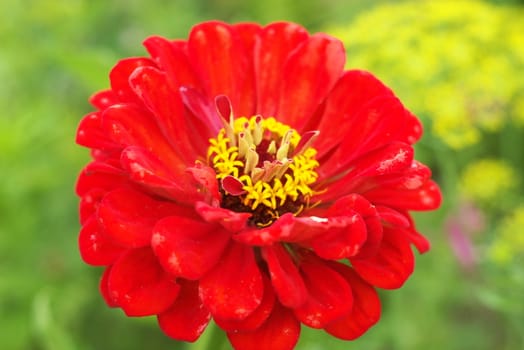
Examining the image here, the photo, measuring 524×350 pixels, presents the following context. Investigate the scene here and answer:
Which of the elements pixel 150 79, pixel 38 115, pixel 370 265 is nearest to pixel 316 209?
pixel 370 265

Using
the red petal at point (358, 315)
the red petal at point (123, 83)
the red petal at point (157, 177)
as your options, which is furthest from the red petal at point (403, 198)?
the red petal at point (123, 83)

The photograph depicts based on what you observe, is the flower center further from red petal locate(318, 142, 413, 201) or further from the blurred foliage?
the blurred foliage

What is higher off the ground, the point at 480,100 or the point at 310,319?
the point at 310,319

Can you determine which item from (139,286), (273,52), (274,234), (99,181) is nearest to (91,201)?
(99,181)

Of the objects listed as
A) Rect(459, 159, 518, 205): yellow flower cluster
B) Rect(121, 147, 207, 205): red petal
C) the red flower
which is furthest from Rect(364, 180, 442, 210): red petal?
Rect(459, 159, 518, 205): yellow flower cluster

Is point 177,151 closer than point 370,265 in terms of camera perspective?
No

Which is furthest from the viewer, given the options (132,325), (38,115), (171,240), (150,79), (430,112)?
(132,325)

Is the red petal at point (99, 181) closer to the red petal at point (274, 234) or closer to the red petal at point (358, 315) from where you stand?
the red petal at point (274, 234)

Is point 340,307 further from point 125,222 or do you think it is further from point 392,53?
point 392,53
